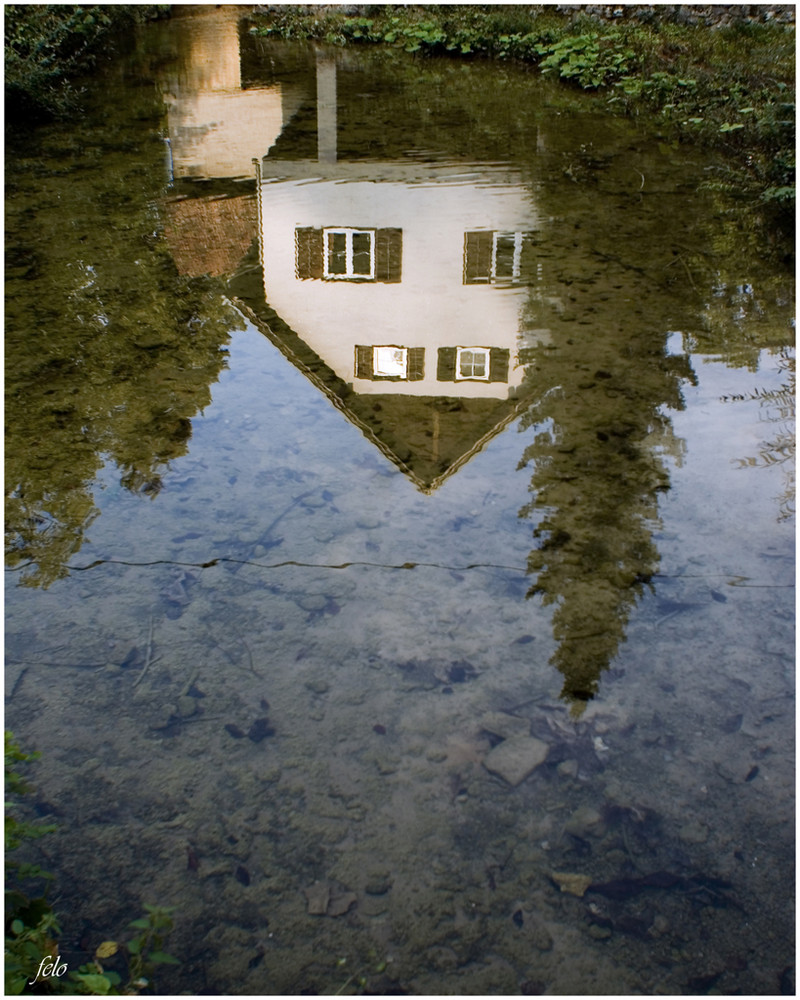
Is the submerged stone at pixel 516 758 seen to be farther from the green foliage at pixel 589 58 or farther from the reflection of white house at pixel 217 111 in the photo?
the green foliage at pixel 589 58

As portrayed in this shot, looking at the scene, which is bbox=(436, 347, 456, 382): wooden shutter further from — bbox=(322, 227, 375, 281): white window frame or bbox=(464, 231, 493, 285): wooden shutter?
bbox=(322, 227, 375, 281): white window frame

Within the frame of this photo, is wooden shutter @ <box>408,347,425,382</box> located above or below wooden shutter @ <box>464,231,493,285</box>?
below

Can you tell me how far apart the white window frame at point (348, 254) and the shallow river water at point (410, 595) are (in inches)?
1.8

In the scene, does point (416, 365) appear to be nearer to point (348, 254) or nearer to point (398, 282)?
point (398, 282)

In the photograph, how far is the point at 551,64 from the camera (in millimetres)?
16938

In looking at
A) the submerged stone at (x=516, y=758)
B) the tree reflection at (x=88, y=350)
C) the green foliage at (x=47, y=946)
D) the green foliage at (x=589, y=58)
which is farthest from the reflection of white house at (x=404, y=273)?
the green foliage at (x=589, y=58)

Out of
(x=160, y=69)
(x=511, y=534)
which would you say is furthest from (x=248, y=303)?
(x=160, y=69)

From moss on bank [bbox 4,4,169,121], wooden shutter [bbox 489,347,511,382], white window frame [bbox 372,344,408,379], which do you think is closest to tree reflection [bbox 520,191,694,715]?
wooden shutter [bbox 489,347,511,382]

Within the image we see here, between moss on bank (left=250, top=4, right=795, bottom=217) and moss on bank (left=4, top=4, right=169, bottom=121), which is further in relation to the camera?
moss on bank (left=4, top=4, right=169, bottom=121)

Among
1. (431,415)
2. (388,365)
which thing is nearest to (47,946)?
(431,415)

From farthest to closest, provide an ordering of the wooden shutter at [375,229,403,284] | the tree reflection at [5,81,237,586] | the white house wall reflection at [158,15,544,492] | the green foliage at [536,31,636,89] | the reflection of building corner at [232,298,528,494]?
the green foliage at [536,31,636,89]
the wooden shutter at [375,229,403,284]
the white house wall reflection at [158,15,544,492]
the reflection of building corner at [232,298,528,494]
the tree reflection at [5,81,237,586]

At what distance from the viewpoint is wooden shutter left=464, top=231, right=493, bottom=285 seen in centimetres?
812

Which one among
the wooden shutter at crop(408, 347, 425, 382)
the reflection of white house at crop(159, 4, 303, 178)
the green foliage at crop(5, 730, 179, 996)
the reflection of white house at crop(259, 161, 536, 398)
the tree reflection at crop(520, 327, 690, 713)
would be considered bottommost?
the green foliage at crop(5, 730, 179, 996)

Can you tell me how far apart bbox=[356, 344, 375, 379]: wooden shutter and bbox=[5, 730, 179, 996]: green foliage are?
4289 millimetres
